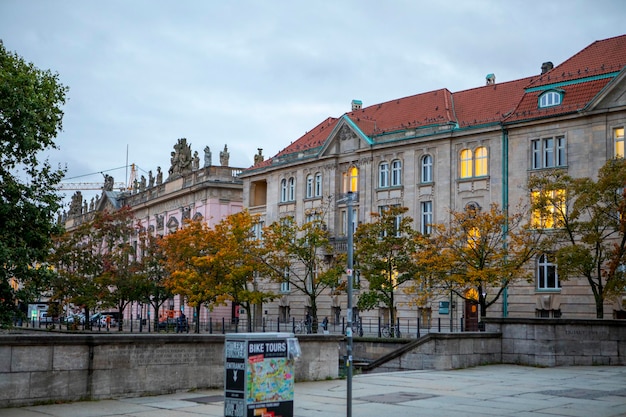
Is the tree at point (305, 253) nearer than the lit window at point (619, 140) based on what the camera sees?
No

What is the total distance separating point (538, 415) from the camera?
18.1 meters

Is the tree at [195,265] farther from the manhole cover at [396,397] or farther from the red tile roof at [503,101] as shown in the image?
the manhole cover at [396,397]

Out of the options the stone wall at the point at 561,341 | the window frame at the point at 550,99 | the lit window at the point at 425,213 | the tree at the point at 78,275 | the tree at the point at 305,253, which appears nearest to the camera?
the stone wall at the point at 561,341

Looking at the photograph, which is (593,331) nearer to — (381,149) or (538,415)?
(538,415)

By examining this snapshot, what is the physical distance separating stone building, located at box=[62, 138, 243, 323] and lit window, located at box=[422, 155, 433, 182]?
878 inches

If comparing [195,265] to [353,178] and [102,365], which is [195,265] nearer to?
[353,178]

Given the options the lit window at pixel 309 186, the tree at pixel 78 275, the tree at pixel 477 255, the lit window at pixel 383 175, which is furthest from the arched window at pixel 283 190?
the tree at pixel 477 255

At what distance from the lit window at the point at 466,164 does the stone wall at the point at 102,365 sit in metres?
34.7

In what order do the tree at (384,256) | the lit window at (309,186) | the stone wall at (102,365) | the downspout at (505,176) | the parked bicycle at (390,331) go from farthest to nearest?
the lit window at (309,186)
the downspout at (505,176)
the tree at (384,256)
the parked bicycle at (390,331)
the stone wall at (102,365)

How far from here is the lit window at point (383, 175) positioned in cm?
5997

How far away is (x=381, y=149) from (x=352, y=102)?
16.2 metres

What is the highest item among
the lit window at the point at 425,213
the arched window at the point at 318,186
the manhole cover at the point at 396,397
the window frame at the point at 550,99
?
the window frame at the point at 550,99

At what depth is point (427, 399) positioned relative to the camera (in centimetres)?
2100

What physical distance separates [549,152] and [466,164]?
5973 mm
